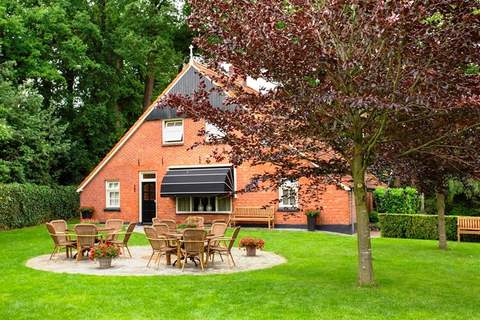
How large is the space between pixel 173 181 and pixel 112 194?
14.6ft

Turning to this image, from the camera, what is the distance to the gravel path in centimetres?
1166

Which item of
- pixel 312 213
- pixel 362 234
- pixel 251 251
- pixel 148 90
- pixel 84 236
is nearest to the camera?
pixel 362 234

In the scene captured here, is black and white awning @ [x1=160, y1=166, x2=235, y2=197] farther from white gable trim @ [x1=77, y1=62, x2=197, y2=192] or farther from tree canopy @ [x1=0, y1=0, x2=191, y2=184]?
tree canopy @ [x1=0, y1=0, x2=191, y2=184]

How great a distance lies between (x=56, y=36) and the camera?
94.9ft

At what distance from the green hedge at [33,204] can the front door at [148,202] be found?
17.8ft

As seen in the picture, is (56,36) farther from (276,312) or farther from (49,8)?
(276,312)

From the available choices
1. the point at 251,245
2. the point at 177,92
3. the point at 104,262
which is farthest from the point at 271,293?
the point at 177,92

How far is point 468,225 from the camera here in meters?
18.2

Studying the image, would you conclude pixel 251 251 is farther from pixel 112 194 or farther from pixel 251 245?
pixel 112 194

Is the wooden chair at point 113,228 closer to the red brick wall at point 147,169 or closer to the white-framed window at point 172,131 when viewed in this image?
the red brick wall at point 147,169

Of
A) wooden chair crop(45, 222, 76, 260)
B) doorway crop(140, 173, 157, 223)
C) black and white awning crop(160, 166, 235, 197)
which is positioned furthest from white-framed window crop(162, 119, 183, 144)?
wooden chair crop(45, 222, 76, 260)

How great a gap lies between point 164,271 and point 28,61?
19.5 m

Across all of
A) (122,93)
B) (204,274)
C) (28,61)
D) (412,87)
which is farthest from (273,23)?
(122,93)

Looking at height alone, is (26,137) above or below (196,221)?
above
